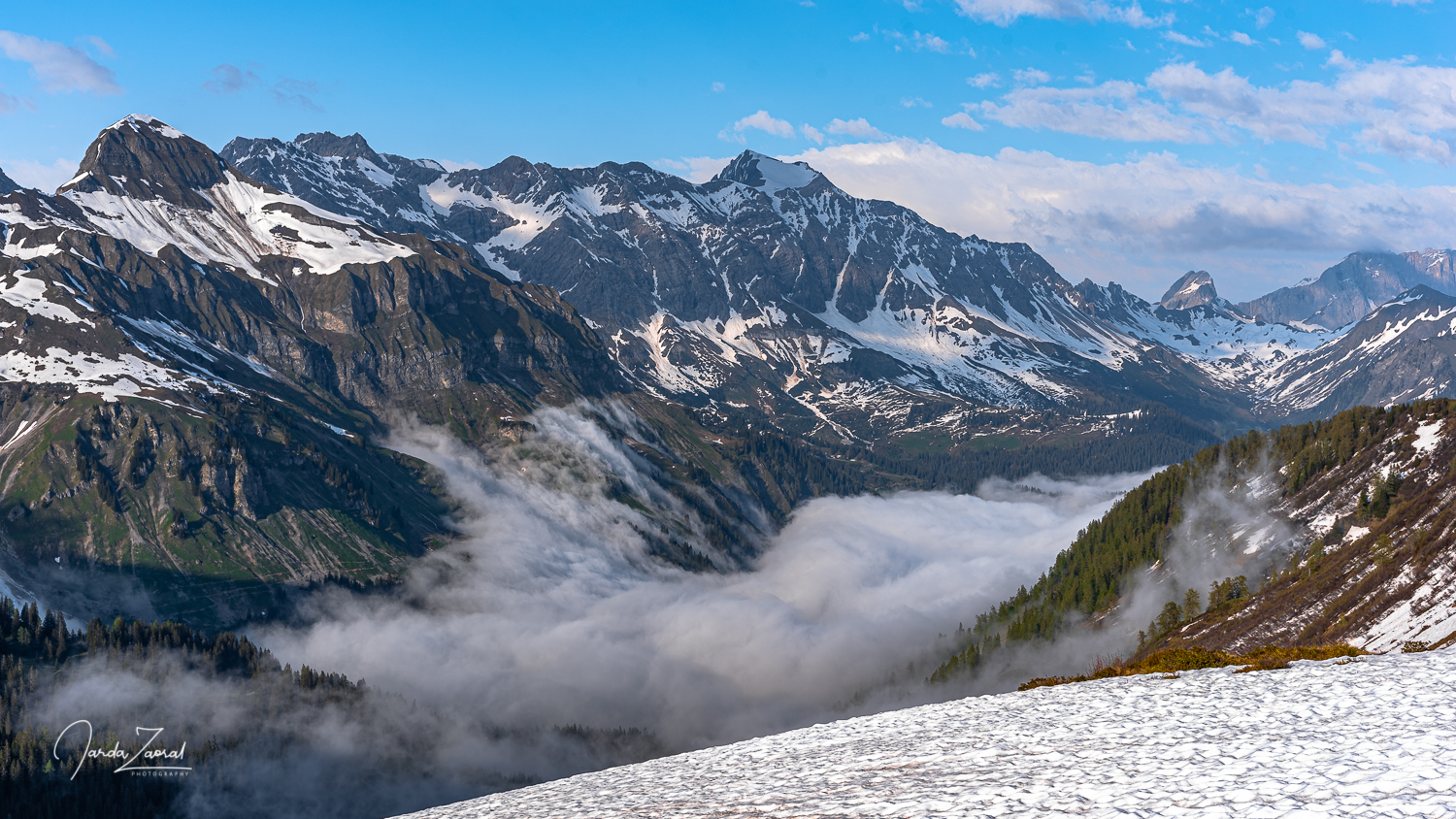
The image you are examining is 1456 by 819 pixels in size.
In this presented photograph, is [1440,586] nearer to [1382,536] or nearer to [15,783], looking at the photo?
[1382,536]

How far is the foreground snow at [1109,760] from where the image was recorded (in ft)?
93.1

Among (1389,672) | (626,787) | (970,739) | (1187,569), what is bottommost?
(1187,569)

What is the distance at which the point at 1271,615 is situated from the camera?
431ft

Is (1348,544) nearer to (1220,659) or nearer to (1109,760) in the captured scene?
(1220,659)

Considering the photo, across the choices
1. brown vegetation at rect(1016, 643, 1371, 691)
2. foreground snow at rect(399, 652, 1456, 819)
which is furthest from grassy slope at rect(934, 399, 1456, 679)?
foreground snow at rect(399, 652, 1456, 819)

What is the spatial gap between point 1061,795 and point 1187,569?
598 feet

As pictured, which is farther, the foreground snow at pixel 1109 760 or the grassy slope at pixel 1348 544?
the grassy slope at pixel 1348 544

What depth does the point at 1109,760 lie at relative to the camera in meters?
34.8

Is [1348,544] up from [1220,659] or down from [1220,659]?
down

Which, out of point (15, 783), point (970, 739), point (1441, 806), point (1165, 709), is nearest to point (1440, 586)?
point (1165, 709)

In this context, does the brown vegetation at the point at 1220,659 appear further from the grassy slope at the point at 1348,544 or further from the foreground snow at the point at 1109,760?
the grassy slope at the point at 1348,544

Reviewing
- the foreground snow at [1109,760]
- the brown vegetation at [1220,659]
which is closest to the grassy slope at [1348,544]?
the brown vegetation at [1220,659]

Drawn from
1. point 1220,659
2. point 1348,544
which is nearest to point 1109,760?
point 1220,659

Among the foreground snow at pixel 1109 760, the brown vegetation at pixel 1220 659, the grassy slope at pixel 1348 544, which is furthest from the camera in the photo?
the grassy slope at pixel 1348 544
